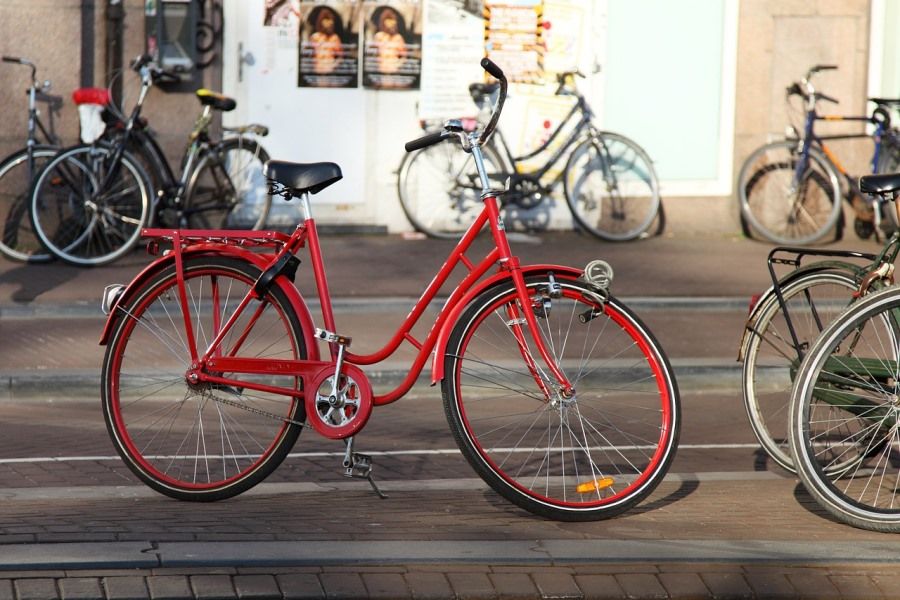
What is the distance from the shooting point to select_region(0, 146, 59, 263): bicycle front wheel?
10.6m

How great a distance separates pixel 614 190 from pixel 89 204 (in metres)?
4.34

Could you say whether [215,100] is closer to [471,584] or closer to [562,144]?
[562,144]

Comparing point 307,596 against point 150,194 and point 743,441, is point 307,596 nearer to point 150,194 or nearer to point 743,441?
point 743,441

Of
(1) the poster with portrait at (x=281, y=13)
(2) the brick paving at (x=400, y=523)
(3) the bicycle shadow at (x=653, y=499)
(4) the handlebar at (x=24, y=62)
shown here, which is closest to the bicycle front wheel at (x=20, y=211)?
(4) the handlebar at (x=24, y=62)

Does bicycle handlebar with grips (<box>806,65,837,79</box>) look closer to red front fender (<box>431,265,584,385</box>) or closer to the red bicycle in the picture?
the red bicycle

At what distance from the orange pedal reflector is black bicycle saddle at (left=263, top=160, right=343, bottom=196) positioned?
1.39 meters

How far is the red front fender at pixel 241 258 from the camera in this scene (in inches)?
205

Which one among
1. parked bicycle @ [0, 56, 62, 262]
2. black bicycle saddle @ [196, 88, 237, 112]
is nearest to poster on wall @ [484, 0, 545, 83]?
black bicycle saddle @ [196, 88, 237, 112]

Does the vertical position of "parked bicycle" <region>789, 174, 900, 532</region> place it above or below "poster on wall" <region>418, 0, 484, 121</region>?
below

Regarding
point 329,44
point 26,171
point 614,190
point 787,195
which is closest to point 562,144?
point 614,190

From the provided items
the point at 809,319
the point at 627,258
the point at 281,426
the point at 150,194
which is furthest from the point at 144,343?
the point at 627,258

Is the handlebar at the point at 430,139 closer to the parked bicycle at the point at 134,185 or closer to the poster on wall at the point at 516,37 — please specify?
the parked bicycle at the point at 134,185

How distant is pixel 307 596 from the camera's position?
14.1 feet

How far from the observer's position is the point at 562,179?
39.7 ft
